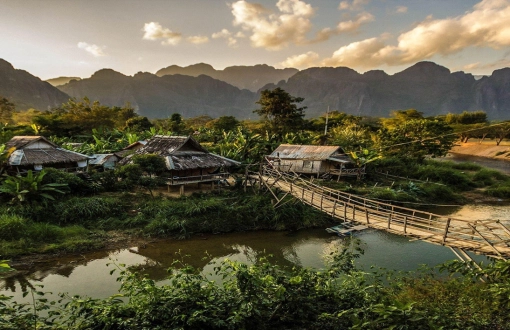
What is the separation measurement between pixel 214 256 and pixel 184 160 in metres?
5.88

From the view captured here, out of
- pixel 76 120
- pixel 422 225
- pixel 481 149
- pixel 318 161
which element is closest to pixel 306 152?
pixel 318 161

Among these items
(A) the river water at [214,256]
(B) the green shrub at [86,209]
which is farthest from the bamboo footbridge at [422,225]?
(B) the green shrub at [86,209]

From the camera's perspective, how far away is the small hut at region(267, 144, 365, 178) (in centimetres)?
1834

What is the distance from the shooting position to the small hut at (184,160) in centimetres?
1395

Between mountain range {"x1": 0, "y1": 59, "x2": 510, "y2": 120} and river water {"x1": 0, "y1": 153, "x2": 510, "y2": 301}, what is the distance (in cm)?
10670

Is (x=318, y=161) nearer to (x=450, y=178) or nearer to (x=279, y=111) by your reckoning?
(x=450, y=178)

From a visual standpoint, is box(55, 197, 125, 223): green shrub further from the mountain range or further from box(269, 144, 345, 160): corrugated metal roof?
the mountain range

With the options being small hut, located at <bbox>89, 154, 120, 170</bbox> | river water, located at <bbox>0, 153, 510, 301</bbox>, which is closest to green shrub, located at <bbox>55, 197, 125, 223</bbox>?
river water, located at <bbox>0, 153, 510, 301</bbox>

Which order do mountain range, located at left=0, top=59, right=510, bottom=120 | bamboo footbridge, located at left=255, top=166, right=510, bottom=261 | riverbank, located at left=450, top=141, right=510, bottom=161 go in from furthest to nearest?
mountain range, located at left=0, top=59, right=510, bottom=120 → riverbank, located at left=450, top=141, right=510, bottom=161 → bamboo footbridge, located at left=255, top=166, right=510, bottom=261

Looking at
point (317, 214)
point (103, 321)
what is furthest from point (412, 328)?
point (317, 214)

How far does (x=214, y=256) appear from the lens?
9859 mm

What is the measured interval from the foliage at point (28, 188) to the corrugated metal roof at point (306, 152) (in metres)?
11.4

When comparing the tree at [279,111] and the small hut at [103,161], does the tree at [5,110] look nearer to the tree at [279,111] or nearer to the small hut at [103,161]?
the small hut at [103,161]

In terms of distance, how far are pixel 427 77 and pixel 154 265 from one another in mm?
157950
